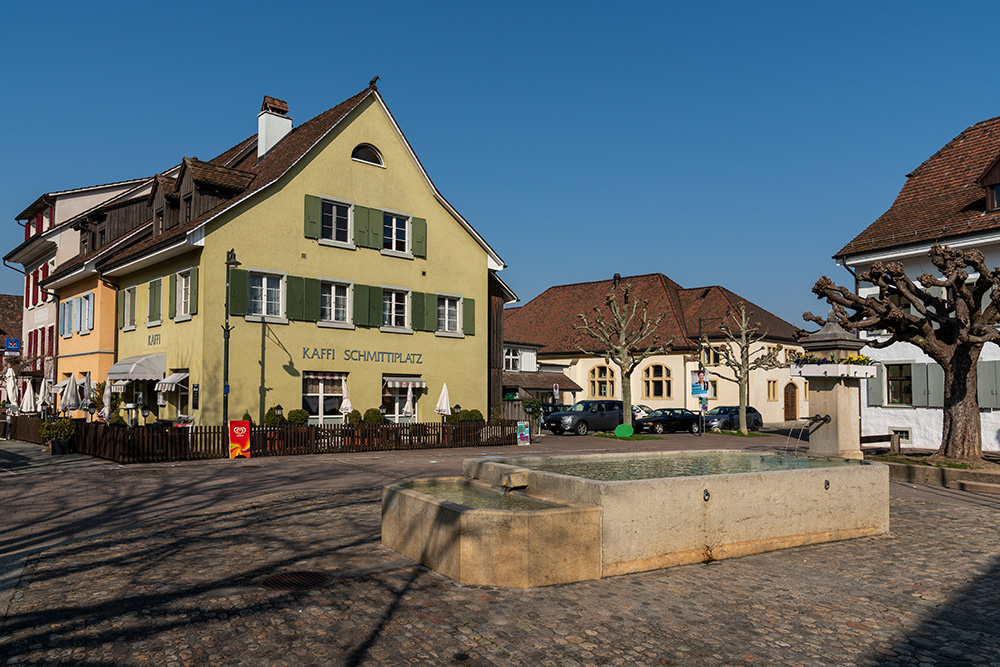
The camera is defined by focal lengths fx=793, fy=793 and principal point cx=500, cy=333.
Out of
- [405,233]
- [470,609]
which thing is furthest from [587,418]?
[470,609]

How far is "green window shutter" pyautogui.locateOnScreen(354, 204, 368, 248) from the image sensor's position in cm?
2795

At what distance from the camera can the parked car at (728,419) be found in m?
41.7

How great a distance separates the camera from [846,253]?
27.0 meters

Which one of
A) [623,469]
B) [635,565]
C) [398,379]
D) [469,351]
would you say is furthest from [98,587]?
[469,351]

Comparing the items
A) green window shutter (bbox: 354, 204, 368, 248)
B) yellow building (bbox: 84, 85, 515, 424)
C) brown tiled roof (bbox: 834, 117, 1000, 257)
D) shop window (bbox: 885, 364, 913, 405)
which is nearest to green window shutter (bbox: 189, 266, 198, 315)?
yellow building (bbox: 84, 85, 515, 424)

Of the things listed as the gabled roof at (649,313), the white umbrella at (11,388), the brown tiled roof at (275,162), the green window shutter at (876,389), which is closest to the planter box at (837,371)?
the green window shutter at (876,389)

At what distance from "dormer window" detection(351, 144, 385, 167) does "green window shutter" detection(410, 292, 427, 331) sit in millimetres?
4948

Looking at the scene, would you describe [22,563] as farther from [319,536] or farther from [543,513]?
[543,513]

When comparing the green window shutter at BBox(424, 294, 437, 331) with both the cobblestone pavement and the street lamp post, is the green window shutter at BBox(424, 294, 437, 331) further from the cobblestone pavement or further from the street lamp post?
the cobblestone pavement

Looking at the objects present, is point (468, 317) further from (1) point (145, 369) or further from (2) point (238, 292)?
(1) point (145, 369)

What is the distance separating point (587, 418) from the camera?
3669 cm

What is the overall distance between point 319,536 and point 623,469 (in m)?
4.15

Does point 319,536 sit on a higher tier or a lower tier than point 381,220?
lower

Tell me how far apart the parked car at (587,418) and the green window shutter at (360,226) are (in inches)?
517
